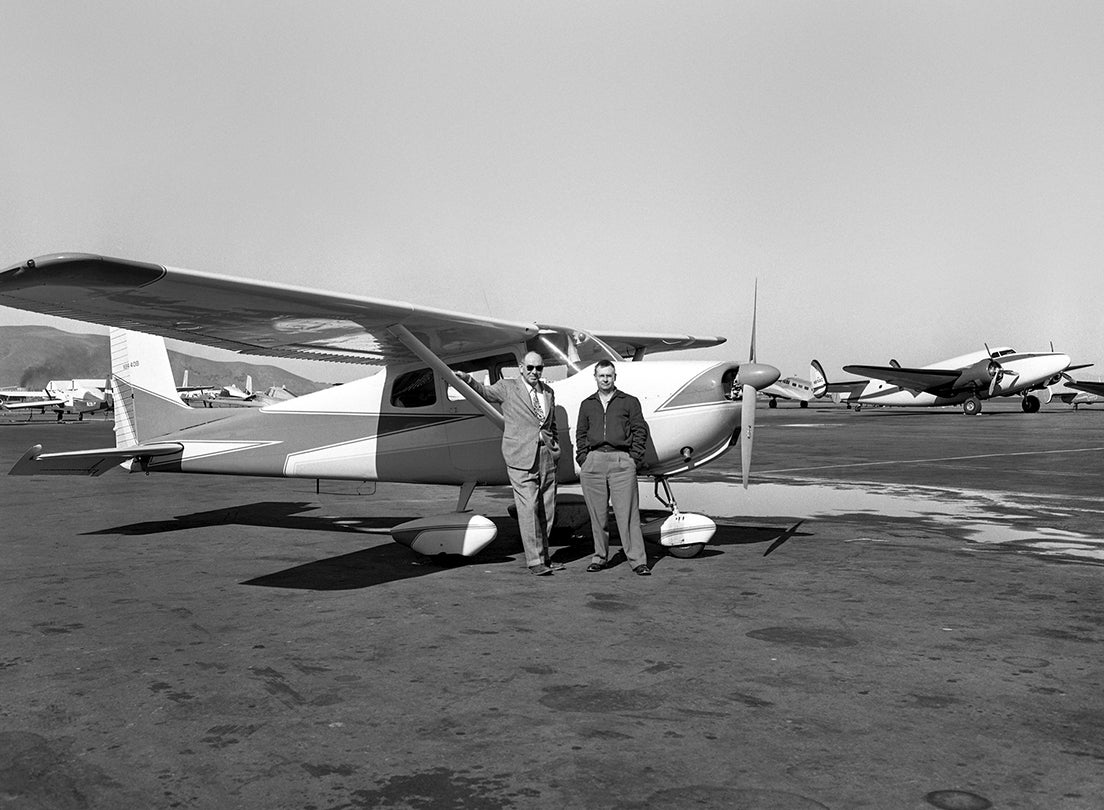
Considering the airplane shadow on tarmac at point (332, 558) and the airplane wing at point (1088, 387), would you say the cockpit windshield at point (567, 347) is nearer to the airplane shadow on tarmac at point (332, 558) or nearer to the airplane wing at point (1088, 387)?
the airplane shadow on tarmac at point (332, 558)

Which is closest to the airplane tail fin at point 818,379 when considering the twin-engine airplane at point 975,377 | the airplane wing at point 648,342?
the twin-engine airplane at point 975,377

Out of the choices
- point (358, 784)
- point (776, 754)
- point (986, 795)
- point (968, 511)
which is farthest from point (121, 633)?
point (968, 511)

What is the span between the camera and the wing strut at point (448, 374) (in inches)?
303

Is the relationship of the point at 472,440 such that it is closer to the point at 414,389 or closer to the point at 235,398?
the point at 414,389

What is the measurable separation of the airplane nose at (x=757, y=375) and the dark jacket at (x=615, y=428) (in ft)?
3.27

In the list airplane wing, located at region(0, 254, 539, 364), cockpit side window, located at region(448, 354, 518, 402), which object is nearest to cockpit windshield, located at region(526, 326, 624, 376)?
airplane wing, located at region(0, 254, 539, 364)

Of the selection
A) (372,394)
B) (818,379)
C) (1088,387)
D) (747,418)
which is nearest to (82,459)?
(372,394)

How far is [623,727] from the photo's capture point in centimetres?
349

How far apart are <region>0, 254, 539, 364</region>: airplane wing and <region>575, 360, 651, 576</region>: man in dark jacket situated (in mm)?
1653

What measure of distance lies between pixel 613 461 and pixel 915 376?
45555mm

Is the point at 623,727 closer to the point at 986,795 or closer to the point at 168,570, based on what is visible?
the point at 986,795

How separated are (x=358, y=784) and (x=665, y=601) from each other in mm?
3115

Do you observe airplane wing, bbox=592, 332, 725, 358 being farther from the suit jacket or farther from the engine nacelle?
the engine nacelle

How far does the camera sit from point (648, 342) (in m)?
10.8
